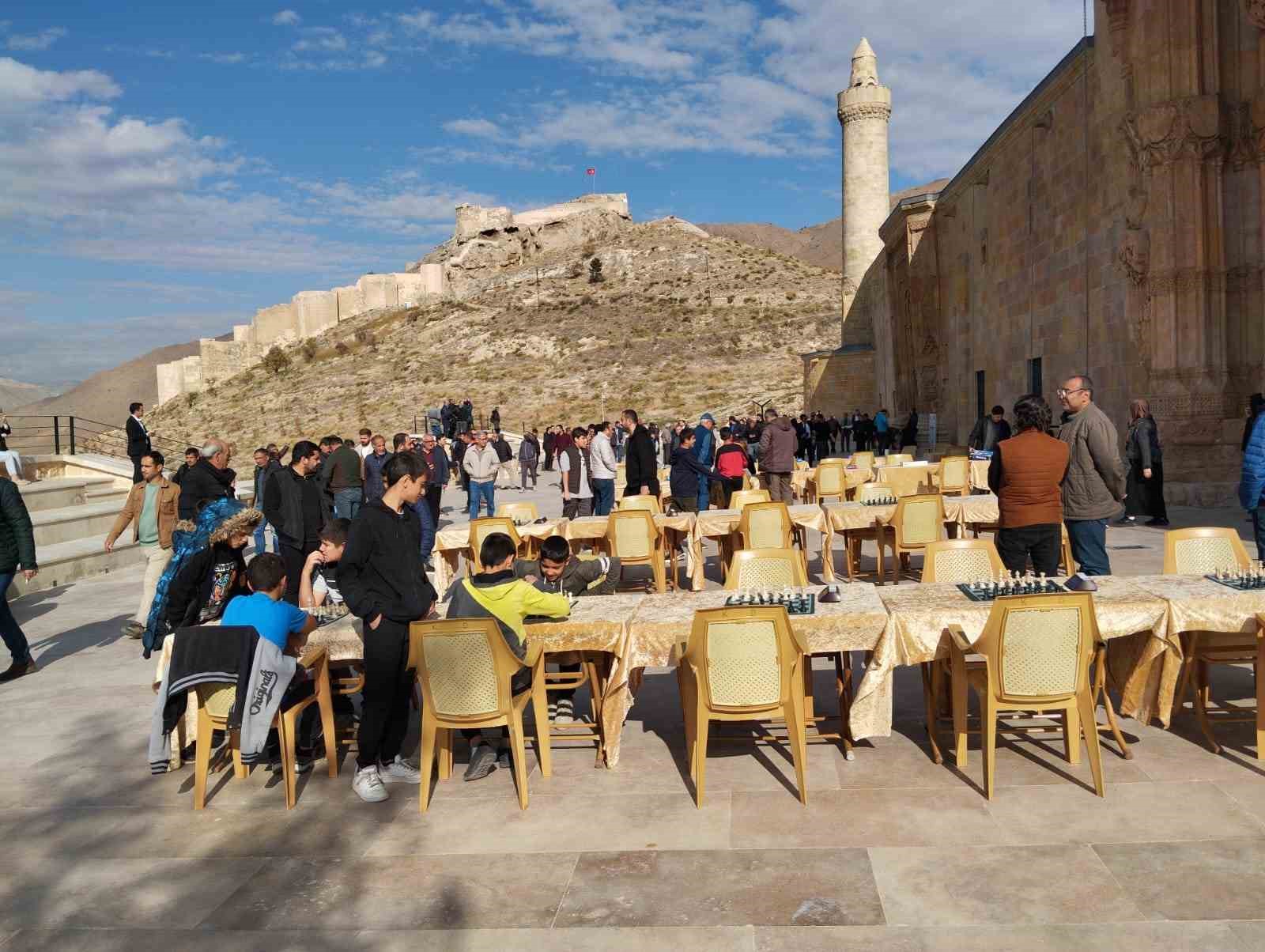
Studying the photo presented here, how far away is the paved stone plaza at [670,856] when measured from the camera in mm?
3209

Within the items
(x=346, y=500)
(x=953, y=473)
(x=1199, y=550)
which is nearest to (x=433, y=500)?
(x=346, y=500)

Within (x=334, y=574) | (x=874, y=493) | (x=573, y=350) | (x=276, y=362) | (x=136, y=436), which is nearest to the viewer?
(x=334, y=574)

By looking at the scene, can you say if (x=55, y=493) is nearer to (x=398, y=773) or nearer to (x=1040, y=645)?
(x=398, y=773)

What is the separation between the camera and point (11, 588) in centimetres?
1086

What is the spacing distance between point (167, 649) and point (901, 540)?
5.85 meters

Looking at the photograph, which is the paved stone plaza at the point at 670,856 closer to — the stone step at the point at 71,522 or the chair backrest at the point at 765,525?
the chair backrest at the point at 765,525

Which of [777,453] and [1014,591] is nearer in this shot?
[1014,591]

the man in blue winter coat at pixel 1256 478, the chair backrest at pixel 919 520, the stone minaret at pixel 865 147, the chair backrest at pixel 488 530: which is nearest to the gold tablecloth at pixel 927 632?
the man in blue winter coat at pixel 1256 478

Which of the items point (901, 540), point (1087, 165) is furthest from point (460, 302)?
point (901, 540)

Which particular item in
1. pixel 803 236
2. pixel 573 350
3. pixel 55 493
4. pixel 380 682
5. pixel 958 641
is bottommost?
pixel 380 682

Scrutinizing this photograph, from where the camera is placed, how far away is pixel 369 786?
4.55 m

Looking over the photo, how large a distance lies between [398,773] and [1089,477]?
4447 mm

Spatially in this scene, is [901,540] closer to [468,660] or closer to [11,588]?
[468,660]

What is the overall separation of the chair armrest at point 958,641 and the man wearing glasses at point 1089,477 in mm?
2068
